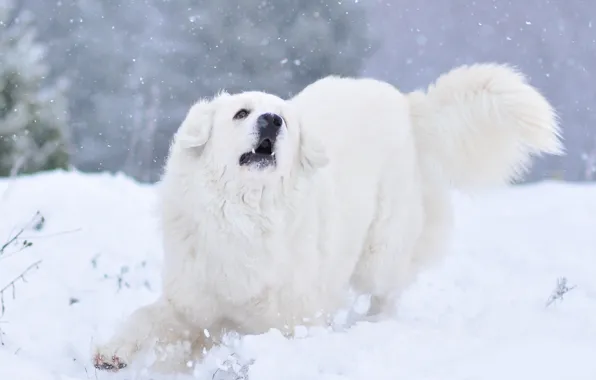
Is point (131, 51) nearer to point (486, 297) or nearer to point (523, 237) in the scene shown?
point (523, 237)

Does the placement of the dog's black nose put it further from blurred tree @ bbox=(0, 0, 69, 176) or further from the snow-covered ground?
blurred tree @ bbox=(0, 0, 69, 176)

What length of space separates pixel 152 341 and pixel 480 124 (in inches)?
106

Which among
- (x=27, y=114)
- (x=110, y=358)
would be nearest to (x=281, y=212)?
(x=110, y=358)

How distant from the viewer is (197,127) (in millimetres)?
3881

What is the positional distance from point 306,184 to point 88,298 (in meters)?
1.79

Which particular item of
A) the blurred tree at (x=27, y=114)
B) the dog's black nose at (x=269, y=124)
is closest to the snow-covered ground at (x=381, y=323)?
the dog's black nose at (x=269, y=124)

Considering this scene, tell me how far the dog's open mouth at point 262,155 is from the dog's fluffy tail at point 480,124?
1.72m

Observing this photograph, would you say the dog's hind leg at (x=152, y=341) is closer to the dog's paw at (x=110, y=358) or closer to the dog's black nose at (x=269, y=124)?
the dog's paw at (x=110, y=358)

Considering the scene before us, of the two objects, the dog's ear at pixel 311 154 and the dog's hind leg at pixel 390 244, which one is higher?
the dog's ear at pixel 311 154

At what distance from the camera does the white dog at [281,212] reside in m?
3.73

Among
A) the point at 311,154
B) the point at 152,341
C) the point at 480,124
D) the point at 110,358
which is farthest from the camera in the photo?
the point at 480,124

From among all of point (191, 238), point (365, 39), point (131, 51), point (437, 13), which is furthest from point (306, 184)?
point (437, 13)

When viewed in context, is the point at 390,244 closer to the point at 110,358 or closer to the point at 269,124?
the point at 269,124

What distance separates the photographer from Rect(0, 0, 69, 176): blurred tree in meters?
11.7
